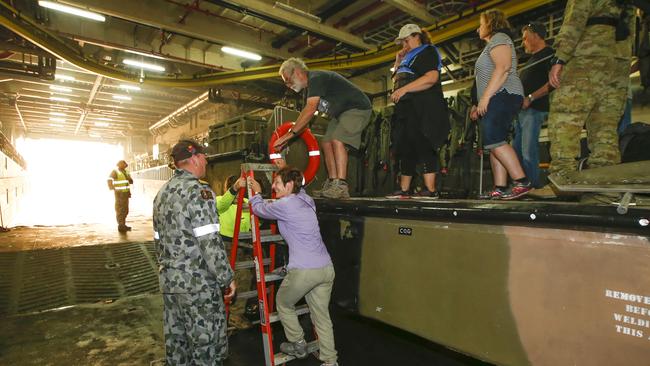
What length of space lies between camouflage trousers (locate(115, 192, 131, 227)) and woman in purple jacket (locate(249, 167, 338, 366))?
22.7ft

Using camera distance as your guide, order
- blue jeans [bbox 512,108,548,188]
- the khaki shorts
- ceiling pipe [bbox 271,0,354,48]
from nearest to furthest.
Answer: blue jeans [bbox 512,108,548,188] < the khaki shorts < ceiling pipe [bbox 271,0,354,48]

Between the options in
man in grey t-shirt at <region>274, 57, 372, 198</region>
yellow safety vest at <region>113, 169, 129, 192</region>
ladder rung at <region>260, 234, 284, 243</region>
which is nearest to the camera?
ladder rung at <region>260, 234, 284, 243</region>

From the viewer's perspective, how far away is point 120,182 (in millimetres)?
8625

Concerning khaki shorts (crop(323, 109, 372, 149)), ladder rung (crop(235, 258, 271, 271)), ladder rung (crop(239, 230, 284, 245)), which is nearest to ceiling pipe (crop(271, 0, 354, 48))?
khaki shorts (crop(323, 109, 372, 149))

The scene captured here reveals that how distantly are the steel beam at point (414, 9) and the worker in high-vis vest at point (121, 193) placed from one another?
746 cm

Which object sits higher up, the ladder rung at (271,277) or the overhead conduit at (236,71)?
the overhead conduit at (236,71)

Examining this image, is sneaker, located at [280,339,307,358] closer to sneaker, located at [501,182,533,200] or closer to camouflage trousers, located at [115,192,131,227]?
sneaker, located at [501,182,533,200]

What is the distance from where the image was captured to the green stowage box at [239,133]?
6816 millimetres

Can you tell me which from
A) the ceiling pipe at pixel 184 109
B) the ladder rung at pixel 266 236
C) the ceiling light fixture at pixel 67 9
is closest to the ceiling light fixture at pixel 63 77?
the ceiling pipe at pixel 184 109

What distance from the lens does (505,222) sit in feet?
6.97

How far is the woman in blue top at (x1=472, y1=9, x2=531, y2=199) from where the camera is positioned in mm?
2869

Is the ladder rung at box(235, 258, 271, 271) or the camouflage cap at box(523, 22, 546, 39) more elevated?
the camouflage cap at box(523, 22, 546, 39)

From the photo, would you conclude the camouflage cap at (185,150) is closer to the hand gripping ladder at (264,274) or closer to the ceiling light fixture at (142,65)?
the hand gripping ladder at (264,274)

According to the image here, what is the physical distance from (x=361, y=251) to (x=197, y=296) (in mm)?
1384
